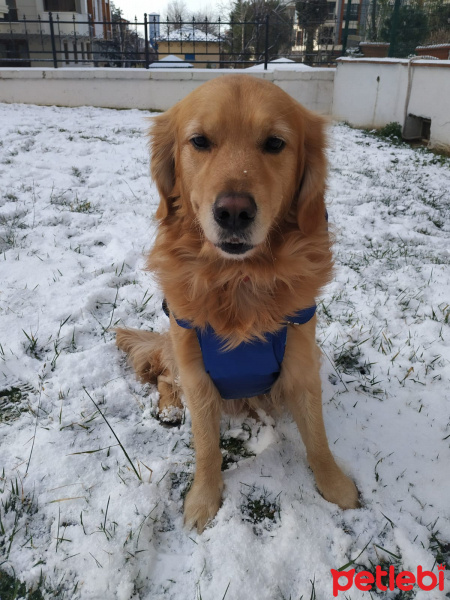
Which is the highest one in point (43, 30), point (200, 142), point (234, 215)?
point (43, 30)

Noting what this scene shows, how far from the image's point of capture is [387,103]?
8906 mm

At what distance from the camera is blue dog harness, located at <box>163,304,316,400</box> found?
1.89 m

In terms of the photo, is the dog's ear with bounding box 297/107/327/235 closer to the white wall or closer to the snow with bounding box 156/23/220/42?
the white wall

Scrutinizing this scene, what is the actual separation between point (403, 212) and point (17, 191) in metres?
4.28

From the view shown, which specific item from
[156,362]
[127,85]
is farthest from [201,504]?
[127,85]

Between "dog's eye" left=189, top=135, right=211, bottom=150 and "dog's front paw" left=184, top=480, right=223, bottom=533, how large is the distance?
1.45 meters

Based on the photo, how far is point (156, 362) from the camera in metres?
2.55

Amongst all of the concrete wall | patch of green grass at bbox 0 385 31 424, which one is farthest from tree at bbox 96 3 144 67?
patch of green grass at bbox 0 385 31 424

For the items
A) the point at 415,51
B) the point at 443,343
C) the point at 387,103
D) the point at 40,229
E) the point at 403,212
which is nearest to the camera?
the point at 443,343

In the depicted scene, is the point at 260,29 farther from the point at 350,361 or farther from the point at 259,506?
the point at 259,506

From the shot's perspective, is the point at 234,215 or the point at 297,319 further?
the point at 297,319

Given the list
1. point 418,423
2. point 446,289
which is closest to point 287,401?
point 418,423

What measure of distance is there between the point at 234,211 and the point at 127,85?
33.8 ft

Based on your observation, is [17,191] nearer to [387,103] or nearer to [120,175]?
[120,175]
